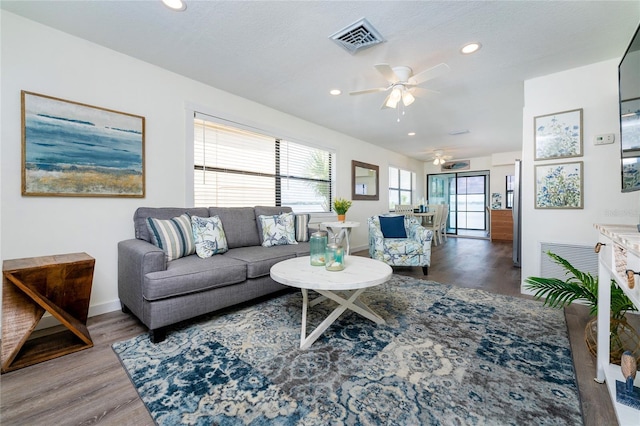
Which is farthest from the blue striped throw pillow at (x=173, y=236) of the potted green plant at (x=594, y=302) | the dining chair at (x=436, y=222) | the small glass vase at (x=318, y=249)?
the dining chair at (x=436, y=222)

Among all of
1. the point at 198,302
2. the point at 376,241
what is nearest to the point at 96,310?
the point at 198,302

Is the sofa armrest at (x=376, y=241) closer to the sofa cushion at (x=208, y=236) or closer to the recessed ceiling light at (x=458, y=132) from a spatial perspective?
Answer: the sofa cushion at (x=208, y=236)

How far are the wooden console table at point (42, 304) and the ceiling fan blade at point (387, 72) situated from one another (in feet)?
9.17

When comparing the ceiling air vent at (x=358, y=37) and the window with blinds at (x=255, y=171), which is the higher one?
the ceiling air vent at (x=358, y=37)

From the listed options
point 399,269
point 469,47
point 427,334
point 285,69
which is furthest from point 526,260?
point 285,69

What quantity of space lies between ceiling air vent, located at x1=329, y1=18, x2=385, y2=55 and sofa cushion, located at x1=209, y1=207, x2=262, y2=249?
6.80 ft

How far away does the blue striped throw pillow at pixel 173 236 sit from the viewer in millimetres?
2295

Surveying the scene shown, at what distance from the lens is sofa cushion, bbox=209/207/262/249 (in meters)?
2.99

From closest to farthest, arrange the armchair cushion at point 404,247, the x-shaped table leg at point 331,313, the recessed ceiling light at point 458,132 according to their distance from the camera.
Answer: the x-shaped table leg at point 331,313, the armchair cushion at point 404,247, the recessed ceiling light at point 458,132

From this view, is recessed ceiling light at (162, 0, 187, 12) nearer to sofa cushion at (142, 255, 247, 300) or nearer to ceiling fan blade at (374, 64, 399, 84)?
ceiling fan blade at (374, 64, 399, 84)

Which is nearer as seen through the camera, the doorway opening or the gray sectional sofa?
the gray sectional sofa

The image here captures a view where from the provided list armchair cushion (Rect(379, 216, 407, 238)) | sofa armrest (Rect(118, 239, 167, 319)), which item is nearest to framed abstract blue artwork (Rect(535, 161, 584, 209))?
armchair cushion (Rect(379, 216, 407, 238))

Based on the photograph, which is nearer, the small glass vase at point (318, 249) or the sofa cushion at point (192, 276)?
the sofa cushion at point (192, 276)

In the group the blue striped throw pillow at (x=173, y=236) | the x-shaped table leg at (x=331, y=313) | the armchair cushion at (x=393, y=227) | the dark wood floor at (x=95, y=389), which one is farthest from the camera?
the armchair cushion at (x=393, y=227)
